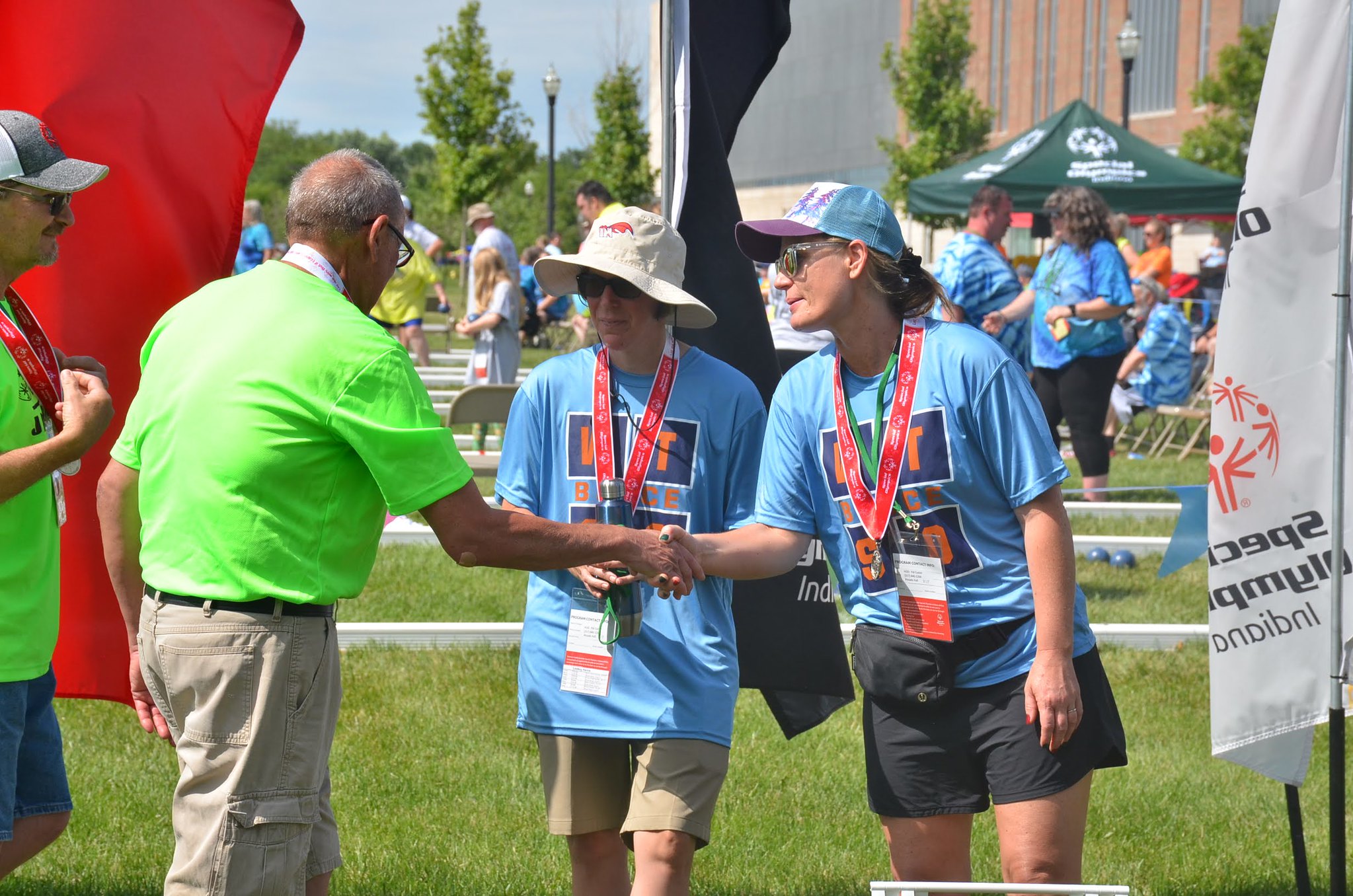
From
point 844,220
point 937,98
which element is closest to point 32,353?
point 844,220

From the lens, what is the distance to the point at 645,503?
3779 millimetres

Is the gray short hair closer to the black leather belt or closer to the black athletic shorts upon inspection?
the black leather belt

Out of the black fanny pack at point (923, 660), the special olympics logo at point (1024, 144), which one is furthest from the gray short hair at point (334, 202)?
the special olympics logo at point (1024, 144)

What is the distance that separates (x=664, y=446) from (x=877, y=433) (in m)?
0.63

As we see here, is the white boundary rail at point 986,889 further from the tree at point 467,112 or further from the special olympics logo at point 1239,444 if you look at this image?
the tree at point 467,112

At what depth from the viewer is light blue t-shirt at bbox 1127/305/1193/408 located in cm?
1517

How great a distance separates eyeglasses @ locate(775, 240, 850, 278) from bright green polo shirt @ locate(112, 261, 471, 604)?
102 cm

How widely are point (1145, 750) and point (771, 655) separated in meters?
2.36

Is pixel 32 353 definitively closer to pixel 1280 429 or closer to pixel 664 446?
pixel 664 446

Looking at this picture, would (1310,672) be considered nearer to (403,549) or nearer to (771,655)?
(771,655)

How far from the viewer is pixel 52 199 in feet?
11.2

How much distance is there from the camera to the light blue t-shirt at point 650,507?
3701 millimetres

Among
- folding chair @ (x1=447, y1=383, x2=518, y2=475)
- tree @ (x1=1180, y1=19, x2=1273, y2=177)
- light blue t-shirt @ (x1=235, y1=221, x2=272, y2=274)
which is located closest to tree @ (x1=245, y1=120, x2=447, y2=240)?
tree @ (x1=1180, y1=19, x2=1273, y2=177)

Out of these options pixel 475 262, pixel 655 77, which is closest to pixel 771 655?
pixel 475 262
